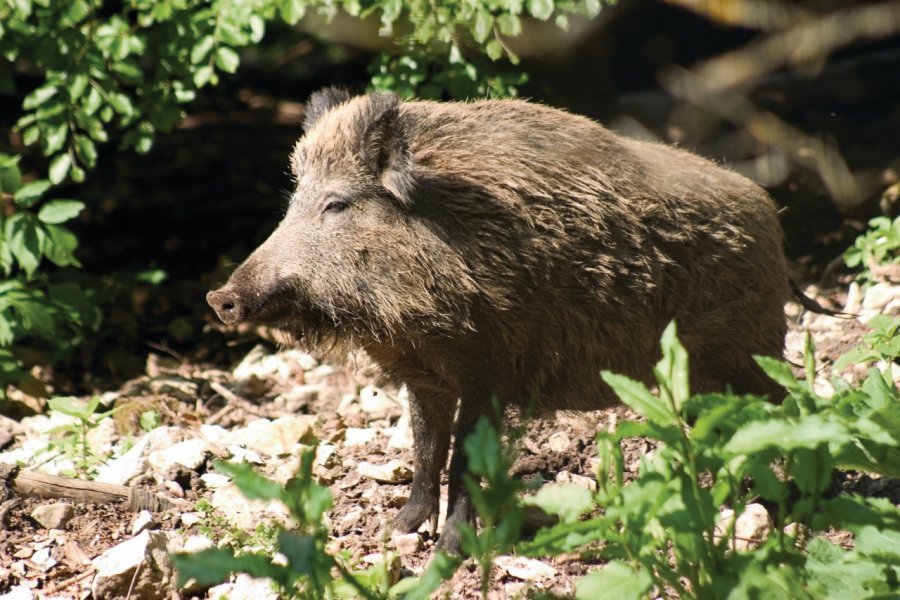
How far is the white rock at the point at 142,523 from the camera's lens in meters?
3.88

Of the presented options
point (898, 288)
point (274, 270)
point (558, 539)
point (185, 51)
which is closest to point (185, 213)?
point (185, 51)

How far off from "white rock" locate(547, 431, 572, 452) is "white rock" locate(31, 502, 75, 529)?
207 cm

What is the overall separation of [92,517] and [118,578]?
0.70m

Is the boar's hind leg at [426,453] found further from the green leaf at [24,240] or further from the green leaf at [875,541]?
the green leaf at [24,240]

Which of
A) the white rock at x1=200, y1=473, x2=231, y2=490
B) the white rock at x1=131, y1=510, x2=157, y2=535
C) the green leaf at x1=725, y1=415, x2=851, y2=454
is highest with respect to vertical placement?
the white rock at x1=200, y1=473, x2=231, y2=490

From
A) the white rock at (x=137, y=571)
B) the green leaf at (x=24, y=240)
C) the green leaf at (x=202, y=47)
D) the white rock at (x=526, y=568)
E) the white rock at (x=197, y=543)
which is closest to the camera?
the white rock at (x=137, y=571)

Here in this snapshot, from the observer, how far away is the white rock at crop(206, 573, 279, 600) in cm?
329

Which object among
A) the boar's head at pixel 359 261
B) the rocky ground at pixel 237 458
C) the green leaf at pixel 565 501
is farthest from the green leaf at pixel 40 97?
the green leaf at pixel 565 501

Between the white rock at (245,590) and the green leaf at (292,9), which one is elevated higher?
the green leaf at (292,9)

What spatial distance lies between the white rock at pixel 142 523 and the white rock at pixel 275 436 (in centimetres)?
93

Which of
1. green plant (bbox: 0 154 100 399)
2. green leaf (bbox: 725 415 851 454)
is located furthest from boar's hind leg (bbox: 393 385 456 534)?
green plant (bbox: 0 154 100 399)

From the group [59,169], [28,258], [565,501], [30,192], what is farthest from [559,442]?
[59,169]

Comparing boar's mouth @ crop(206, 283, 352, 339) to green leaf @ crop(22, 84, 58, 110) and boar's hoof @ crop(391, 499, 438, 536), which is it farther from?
green leaf @ crop(22, 84, 58, 110)

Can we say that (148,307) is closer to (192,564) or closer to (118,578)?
(118,578)
